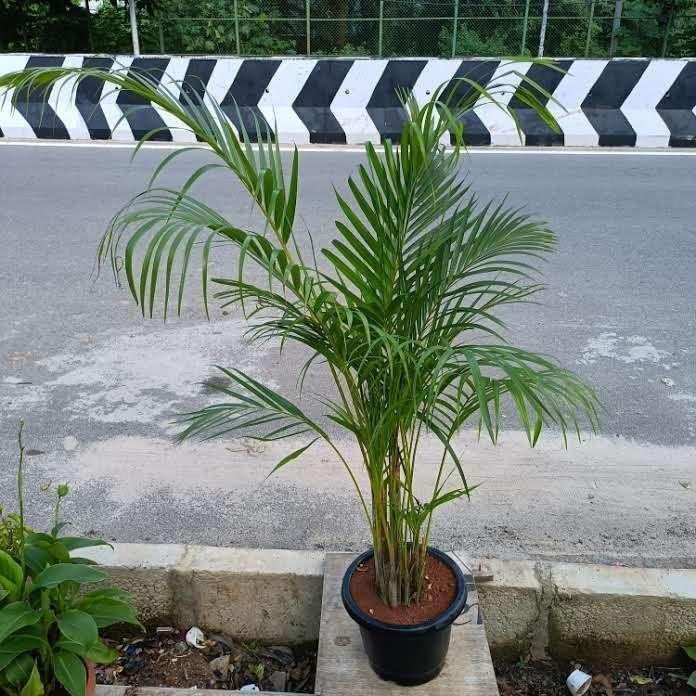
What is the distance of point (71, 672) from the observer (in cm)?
176

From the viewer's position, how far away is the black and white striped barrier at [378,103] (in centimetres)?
988

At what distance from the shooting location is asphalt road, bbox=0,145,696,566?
2.87 meters

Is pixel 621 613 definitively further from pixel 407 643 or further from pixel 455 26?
pixel 455 26

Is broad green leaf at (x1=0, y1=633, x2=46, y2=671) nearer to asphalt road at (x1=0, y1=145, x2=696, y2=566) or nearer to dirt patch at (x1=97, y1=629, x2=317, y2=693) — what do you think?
dirt patch at (x1=97, y1=629, x2=317, y2=693)

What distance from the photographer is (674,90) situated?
32.4 ft

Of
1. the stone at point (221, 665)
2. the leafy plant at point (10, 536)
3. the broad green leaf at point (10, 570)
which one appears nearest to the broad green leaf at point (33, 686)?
the broad green leaf at point (10, 570)

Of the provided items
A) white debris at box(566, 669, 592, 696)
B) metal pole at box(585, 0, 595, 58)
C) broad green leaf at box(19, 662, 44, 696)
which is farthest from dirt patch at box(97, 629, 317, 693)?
metal pole at box(585, 0, 595, 58)

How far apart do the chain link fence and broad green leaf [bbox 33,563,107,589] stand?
11.8 m

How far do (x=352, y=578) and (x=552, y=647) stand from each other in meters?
0.73

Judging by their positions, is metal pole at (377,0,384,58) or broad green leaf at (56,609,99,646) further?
metal pole at (377,0,384,58)

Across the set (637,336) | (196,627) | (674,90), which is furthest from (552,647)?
(674,90)

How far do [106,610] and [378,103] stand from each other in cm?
924

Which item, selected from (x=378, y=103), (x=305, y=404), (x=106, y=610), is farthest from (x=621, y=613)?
(x=378, y=103)

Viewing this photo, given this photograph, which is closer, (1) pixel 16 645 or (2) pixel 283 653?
(1) pixel 16 645
